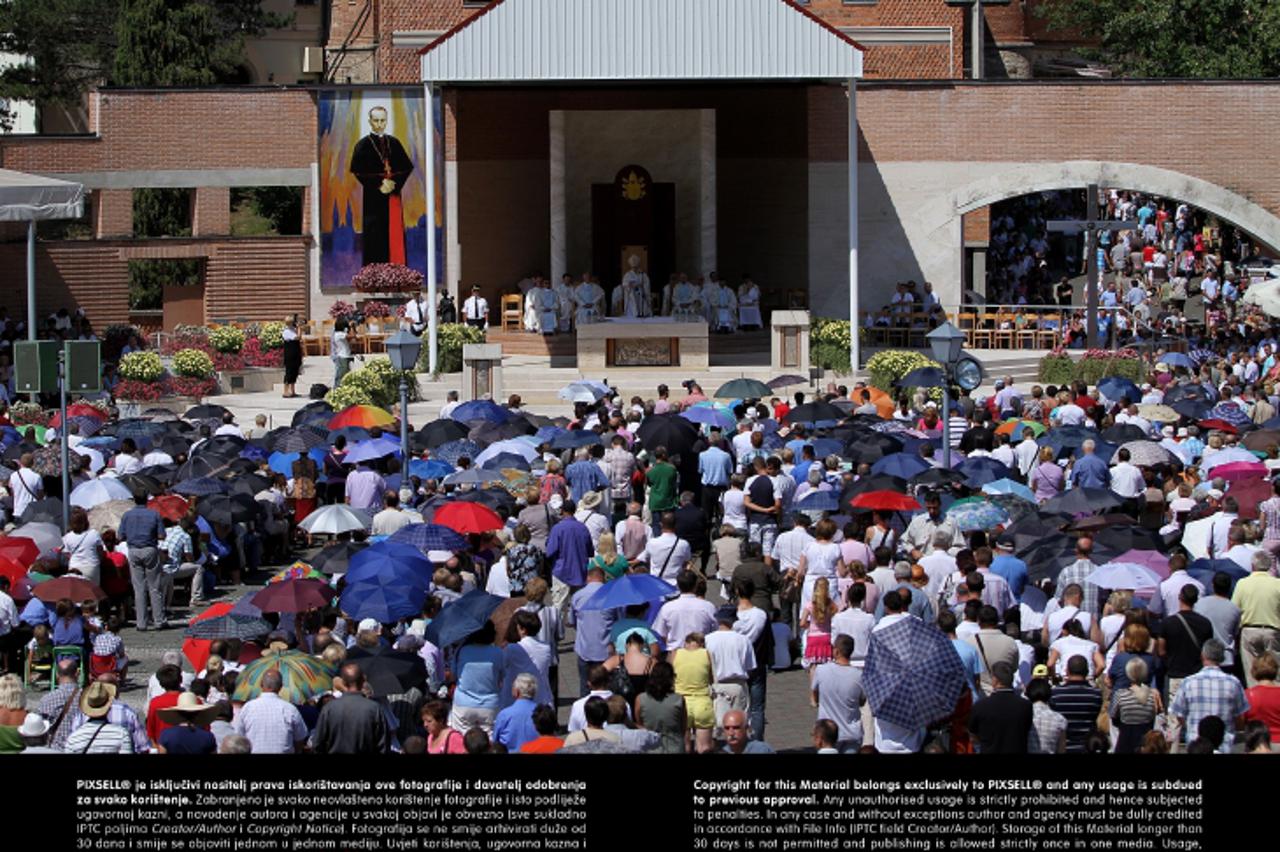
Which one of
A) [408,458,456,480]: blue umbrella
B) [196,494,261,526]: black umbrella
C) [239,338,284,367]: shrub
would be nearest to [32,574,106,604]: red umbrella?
[196,494,261,526]: black umbrella

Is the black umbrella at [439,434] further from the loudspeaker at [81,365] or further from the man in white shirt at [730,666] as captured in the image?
the man in white shirt at [730,666]

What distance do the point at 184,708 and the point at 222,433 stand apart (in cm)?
1265

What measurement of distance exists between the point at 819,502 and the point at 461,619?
6.24m

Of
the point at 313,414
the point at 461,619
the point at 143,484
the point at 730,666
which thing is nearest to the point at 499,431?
the point at 313,414

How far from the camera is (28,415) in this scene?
31.7m

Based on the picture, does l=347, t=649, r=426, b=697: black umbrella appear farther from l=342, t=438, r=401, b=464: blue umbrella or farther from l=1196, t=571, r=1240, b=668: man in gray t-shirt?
l=342, t=438, r=401, b=464: blue umbrella

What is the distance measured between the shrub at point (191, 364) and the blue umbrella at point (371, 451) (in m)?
11.4

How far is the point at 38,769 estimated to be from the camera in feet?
35.0

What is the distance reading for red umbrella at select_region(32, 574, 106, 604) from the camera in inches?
729

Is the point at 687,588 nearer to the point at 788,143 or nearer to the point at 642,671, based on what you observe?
the point at 642,671

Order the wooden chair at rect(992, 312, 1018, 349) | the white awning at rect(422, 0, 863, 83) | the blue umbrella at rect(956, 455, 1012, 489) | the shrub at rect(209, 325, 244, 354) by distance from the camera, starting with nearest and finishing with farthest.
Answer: the blue umbrella at rect(956, 455, 1012, 489) → the white awning at rect(422, 0, 863, 83) → the shrub at rect(209, 325, 244, 354) → the wooden chair at rect(992, 312, 1018, 349)

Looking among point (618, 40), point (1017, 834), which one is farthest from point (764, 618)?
point (618, 40)

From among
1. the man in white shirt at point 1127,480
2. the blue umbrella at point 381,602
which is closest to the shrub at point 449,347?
the man in white shirt at point 1127,480

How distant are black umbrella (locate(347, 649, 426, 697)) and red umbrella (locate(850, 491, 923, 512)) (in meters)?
6.12
